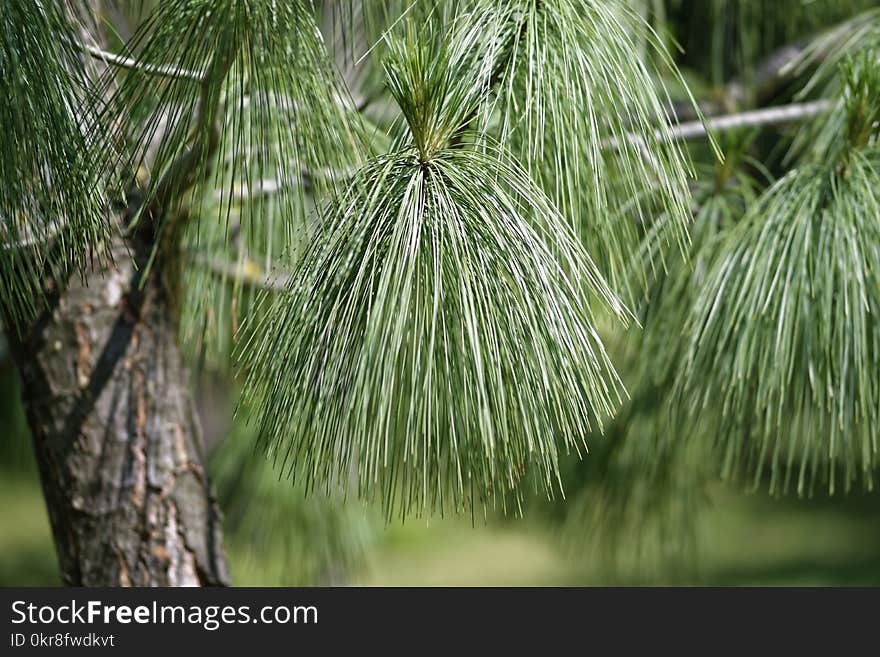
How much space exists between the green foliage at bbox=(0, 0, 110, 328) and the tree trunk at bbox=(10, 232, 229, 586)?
0.19 metres

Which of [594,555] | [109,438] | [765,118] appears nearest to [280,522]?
[109,438]

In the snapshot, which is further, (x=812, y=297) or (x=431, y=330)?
(x=812, y=297)

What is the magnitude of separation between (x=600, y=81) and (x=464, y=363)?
0.53 ft

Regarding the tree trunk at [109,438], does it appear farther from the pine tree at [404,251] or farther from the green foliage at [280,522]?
the green foliage at [280,522]

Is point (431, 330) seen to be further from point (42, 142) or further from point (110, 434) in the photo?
point (110, 434)

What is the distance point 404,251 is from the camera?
0.38 metres

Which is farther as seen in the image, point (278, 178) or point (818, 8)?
point (818, 8)

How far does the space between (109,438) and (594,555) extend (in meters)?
1.62

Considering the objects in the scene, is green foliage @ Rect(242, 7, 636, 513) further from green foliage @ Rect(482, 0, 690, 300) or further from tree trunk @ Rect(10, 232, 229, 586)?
tree trunk @ Rect(10, 232, 229, 586)

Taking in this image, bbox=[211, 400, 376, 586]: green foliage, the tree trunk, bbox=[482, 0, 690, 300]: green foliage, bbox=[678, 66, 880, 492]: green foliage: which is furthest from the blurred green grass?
bbox=[482, 0, 690, 300]: green foliage

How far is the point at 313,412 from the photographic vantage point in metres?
0.39

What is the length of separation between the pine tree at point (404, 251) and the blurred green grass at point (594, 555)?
1.50 metres

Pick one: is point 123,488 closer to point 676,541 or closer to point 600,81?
point 600,81

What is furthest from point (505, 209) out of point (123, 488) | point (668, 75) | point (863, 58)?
point (668, 75)
